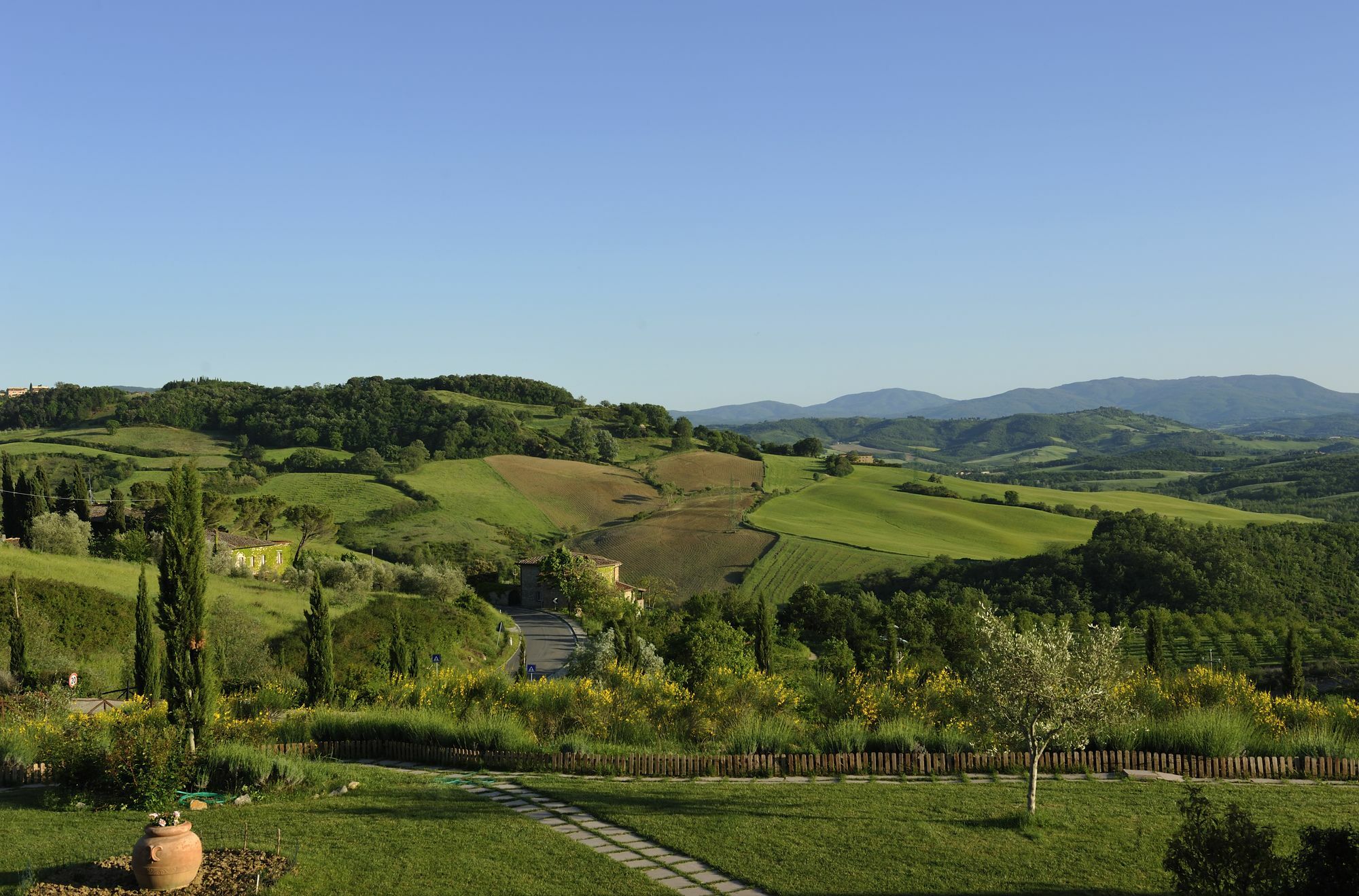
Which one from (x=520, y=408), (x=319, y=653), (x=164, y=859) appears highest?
(x=520, y=408)

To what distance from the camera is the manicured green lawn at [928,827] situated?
971 cm

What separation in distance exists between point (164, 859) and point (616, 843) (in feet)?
14.7

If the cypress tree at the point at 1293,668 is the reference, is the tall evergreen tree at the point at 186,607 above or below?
above

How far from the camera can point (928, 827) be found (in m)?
11.4

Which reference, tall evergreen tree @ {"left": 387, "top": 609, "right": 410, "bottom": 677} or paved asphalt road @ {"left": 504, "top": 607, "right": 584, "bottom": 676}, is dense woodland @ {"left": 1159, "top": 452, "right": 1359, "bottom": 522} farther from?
tall evergreen tree @ {"left": 387, "top": 609, "right": 410, "bottom": 677}

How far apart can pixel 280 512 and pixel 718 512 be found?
3843 cm

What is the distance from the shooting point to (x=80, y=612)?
36.2 meters

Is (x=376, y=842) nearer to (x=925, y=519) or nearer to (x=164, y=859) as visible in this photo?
(x=164, y=859)

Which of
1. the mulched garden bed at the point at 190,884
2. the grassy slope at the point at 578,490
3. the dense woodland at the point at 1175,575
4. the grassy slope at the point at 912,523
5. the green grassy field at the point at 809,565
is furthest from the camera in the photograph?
the grassy slope at the point at 578,490

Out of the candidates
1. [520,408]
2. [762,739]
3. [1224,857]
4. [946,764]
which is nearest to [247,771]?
[762,739]

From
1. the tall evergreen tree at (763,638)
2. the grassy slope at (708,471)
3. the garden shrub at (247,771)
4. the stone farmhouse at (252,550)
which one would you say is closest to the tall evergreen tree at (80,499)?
the stone farmhouse at (252,550)

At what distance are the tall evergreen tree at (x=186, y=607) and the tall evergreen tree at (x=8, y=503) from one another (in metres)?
49.1

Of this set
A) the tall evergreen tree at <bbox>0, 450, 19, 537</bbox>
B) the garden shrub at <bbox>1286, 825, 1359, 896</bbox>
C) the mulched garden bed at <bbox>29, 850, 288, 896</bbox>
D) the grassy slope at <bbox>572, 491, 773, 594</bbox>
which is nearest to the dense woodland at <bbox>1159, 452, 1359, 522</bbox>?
the grassy slope at <bbox>572, 491, 773, 594</bbox>

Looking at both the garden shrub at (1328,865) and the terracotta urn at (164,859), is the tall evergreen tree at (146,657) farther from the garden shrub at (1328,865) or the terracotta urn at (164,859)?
the garden shrub at (1328,865)
